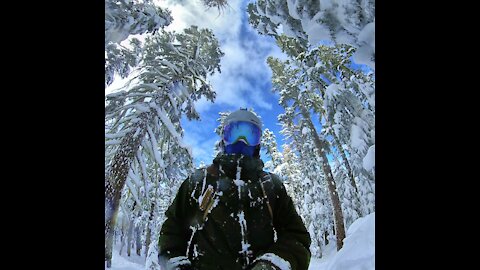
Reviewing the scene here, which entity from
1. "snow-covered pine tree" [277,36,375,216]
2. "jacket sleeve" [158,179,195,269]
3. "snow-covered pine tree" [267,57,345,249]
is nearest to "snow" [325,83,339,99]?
"snow-covered pine tree" [277,36,375,216]

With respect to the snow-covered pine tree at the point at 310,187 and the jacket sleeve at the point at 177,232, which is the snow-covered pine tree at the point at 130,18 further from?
the snow-covered pine tree at the point at 310,187

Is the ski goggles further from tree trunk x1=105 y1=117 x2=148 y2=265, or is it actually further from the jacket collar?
tree trunk x1=105 y1=117 x2=148 y2=265

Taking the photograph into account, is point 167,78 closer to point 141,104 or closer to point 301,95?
point 141,104

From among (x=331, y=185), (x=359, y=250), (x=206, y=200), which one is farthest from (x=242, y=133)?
(x=331, y=185)

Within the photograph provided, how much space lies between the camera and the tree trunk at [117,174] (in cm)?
963

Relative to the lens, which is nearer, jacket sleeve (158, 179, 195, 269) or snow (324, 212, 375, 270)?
jacket sleeve (158, 179, 195, 269)

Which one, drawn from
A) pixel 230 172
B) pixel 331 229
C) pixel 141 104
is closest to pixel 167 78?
pixel 141 104

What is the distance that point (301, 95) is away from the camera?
21.6 meters

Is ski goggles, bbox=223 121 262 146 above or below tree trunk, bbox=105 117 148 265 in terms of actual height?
below

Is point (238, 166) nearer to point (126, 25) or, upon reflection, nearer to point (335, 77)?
point (126, 25)

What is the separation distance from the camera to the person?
2133 millimetres
